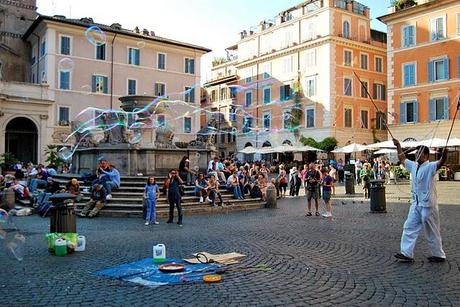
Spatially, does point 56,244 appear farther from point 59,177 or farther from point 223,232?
point 59,177

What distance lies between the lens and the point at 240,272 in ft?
23.0

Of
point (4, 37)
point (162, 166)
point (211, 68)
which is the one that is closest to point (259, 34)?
point (211, 68)

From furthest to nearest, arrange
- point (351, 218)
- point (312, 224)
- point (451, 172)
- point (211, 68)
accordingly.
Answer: point (211, 68) < point (451, 172) < point (351, 218) < point (312, 224)

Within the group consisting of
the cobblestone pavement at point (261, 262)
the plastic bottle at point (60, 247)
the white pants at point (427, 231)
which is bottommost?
the cobblestone pavement at point (261, 262)

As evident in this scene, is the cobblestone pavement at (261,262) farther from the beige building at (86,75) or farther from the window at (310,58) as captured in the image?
the window at (310,58)

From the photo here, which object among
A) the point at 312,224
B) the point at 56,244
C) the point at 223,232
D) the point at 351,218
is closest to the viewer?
the point at 56,244

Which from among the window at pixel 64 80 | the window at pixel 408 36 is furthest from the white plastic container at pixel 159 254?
the window at pixel 408 36

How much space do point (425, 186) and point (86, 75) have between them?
38.7 m

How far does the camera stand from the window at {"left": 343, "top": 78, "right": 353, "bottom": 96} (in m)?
46.3

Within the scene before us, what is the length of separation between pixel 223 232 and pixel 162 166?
8.37m

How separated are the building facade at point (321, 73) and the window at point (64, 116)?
50.4 feet

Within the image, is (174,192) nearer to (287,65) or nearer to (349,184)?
(349,184)

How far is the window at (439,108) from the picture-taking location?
36.0m

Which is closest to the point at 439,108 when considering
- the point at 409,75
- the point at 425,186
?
the point at 409,75
